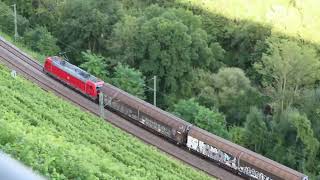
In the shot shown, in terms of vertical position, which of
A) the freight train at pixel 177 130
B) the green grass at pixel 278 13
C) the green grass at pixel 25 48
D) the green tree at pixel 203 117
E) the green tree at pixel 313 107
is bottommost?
Result: the green grass at pixel 25 48

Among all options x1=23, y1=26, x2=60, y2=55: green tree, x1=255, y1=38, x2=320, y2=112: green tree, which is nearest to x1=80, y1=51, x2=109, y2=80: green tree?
x1=23, y1=26, x2=60, y2=55: green tree

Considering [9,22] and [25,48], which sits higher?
[9,22]

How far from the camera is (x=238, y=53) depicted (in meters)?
54.7

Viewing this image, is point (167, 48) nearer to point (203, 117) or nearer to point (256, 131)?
point (203, 117)

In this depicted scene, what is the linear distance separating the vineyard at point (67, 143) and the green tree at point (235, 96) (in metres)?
14.3

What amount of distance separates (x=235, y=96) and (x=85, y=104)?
12184 millimetres

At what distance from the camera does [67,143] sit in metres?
20.9

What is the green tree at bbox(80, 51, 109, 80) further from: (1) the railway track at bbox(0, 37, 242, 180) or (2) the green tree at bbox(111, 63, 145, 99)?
(1) the railway track at bbox(0, 37, 242, 180)

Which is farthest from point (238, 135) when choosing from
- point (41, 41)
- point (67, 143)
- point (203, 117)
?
point (41, 41)

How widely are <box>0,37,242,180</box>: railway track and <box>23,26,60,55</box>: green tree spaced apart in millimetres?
3246

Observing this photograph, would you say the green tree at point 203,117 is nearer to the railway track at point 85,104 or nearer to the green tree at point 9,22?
the railway track at point 85,104

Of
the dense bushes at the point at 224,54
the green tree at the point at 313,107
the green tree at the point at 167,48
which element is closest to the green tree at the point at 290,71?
the dense bushes at the point at 224,54

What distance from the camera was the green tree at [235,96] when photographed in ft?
140

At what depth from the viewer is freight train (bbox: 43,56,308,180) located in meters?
31.2
